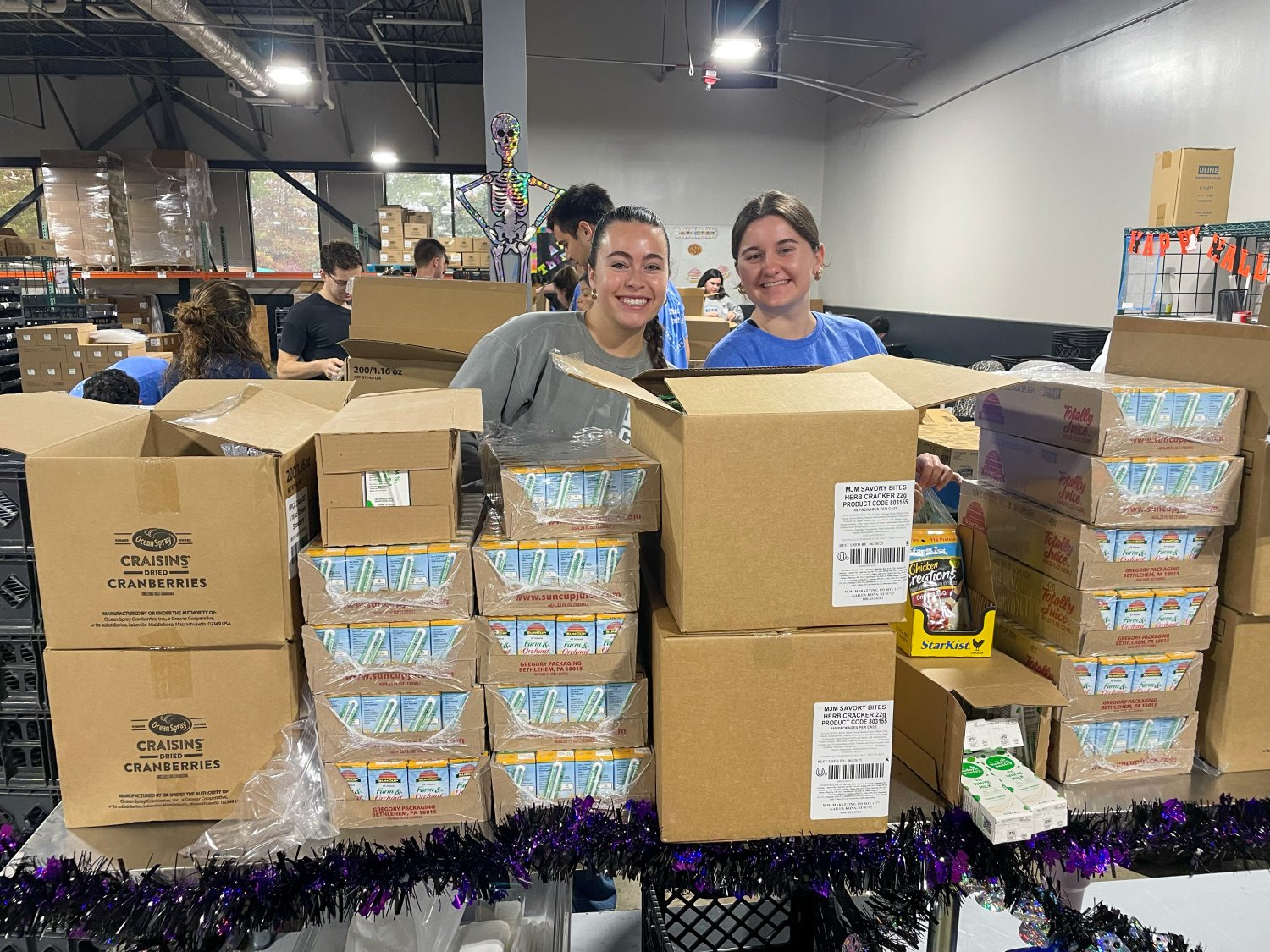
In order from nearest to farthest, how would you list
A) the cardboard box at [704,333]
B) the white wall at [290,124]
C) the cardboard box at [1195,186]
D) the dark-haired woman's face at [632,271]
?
the dark-haired woman's face at [632,271] → the cardboard box at [1195,186] → the cardboard box at [704,333] → the white wall at [290,124]

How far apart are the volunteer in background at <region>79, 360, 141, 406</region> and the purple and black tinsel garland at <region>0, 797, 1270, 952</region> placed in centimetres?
202

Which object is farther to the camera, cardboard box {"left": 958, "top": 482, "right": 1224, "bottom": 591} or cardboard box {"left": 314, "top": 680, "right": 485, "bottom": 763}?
cardboard box {"left": 958, "top": 482, "right": 1224, "bottom": 591}

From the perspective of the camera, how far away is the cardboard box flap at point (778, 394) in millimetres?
1016

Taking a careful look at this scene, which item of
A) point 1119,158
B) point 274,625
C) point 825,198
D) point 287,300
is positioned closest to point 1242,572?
point 274,625

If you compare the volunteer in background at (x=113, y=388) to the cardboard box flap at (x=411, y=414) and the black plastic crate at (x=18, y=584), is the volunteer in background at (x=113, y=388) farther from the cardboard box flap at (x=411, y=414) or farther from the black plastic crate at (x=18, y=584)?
the cardboard box flap at (x=411, y=414)

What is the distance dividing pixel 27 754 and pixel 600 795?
1.15 m

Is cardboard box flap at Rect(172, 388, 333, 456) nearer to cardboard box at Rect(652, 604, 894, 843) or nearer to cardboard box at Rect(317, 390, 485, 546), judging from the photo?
cardboard box at Rect(317, 390, 485, 546)

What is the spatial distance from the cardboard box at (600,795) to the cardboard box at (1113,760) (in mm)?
628

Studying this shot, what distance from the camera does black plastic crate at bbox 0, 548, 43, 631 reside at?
1455 mm

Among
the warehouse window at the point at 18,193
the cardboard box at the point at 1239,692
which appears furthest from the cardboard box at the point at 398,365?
the warehouse window at the point at 18,193

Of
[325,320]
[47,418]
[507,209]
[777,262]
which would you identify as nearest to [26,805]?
[47,418]

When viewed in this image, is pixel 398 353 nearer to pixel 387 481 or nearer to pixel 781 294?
pixel 781 294

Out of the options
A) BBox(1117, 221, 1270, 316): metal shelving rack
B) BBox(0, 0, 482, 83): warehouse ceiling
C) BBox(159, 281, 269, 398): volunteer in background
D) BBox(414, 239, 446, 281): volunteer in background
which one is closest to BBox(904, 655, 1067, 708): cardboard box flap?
BBox(159, 281, 269, 398): volunteer in background

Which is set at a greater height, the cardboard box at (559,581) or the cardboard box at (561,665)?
the cardboard box at (559,581)
